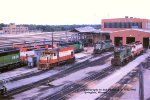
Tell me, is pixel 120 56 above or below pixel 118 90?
Answer: above

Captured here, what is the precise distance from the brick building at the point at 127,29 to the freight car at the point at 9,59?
3807cm

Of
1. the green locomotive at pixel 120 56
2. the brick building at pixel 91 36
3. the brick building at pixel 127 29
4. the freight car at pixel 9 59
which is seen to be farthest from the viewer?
the brick building at pixel 91 36

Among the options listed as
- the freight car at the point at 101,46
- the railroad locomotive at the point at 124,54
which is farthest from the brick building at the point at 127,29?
the railroad locomotive at the point at 124,54

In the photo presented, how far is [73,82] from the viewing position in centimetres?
3581

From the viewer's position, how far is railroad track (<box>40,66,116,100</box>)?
2878cm

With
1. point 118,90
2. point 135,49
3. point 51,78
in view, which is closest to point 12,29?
point 135,49

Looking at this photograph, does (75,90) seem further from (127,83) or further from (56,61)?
(56,61)

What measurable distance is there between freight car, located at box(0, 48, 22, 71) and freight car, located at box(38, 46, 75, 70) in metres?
4.54

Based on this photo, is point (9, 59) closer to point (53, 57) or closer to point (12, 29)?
point (53, 57)

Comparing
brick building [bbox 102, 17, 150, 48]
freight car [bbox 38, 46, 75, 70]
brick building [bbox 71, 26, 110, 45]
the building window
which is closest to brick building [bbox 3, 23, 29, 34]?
brick building [bbox 71, 26, 110, 45]

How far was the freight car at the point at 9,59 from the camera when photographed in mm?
43966

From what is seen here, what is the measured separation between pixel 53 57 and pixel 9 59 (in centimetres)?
705

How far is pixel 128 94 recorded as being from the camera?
95.6 feet

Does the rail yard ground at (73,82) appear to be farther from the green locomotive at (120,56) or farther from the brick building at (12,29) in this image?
the brick building at (12,29)
